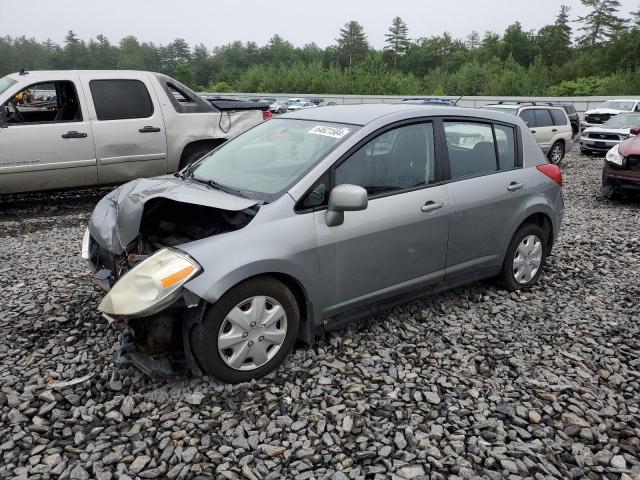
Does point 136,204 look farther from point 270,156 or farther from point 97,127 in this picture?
point 97,127

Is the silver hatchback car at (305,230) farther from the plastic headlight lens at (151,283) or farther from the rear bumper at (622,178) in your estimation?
the rear bumper at (622,178)

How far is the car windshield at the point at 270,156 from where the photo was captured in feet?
11.5

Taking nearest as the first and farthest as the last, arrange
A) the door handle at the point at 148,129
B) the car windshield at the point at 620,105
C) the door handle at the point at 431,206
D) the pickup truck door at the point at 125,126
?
1. the door handle at the point at 431,206
2. the pickup truck door at the point at 125,126
3. the door handle at the point at 148,129
4. the car windshield at the point at 620,105

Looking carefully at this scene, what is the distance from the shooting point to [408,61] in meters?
90.9

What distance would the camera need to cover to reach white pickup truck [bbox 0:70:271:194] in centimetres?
706

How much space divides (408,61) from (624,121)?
260ft

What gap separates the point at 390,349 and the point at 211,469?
1.58 metres

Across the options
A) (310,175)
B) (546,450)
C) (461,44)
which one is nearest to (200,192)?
(310,175)

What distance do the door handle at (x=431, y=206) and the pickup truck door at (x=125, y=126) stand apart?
5298mm

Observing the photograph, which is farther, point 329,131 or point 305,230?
point 329,131

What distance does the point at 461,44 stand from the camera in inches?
3575

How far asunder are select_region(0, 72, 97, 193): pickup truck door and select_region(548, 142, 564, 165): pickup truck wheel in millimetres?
11696

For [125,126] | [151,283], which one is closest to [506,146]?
[151,283]

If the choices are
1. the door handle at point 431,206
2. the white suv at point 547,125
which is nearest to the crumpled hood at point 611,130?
the white suv at point 547,125
